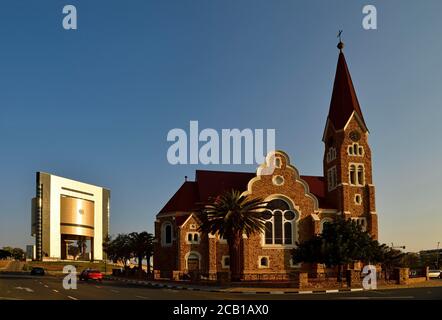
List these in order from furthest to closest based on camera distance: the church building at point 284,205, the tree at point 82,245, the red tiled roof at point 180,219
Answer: the tree at point 82,245
the red tiled roof at point 180,219
the church building at point 284,205

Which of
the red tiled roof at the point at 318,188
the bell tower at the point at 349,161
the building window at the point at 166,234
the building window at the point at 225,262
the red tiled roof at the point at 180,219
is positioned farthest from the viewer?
the red tiled roof at the point at 318,188

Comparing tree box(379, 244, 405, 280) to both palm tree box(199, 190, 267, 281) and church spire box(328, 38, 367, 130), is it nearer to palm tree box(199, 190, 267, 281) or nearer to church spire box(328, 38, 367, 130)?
palm tree box(199, 190, 267, 281)

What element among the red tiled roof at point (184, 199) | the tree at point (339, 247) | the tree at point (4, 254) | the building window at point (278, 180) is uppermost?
the building window at point (278, 180)

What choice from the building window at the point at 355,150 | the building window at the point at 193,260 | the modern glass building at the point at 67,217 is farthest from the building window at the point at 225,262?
the modern glass building at the point at 67,217

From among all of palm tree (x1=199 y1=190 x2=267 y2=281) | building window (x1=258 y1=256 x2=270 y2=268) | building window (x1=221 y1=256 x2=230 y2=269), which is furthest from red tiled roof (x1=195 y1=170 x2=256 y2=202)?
palm tree (x1=199 y1=190 x2=267 y2=281)

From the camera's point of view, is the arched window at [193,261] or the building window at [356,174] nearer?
the arched window at [193,261]

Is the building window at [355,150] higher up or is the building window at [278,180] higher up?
the building window at [355,150]

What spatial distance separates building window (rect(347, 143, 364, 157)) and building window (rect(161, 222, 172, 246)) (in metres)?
23.7

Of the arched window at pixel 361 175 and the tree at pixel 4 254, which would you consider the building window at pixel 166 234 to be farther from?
the tree at pixel 4 254

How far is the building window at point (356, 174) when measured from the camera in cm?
6700

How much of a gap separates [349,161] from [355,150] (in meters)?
1.76
